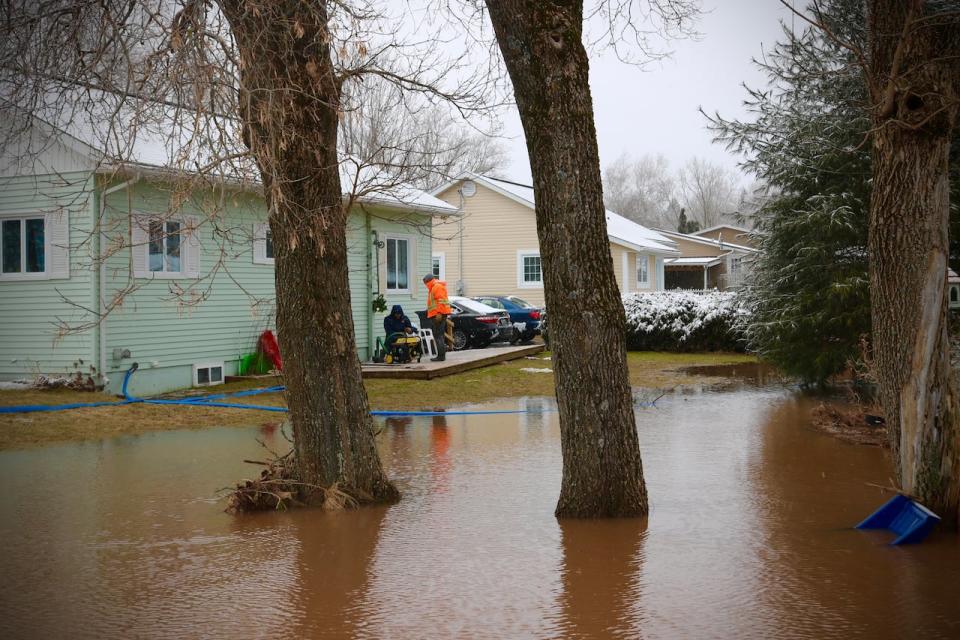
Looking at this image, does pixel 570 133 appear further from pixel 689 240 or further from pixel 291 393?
pixel 689 240

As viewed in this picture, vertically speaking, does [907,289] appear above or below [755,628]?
above

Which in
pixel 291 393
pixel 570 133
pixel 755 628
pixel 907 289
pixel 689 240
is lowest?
pixel 755 628

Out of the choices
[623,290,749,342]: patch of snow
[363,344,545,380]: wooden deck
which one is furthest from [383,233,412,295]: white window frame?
[623,290,749,342]: patch of snow

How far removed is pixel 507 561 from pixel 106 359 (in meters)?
10.7

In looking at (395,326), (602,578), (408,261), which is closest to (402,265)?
(408,261)

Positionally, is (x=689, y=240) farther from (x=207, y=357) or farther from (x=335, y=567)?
(x=335, y=567)

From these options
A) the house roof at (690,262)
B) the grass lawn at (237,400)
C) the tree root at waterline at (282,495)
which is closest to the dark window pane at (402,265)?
the grass lawn at (237,400)

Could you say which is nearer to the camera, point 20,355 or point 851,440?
point 851,440

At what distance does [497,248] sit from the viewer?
3638cm

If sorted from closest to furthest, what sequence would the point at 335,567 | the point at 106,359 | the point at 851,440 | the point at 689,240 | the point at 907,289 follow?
the point at 335,567
the point at 907,289
the point at 851,440
the point at 106,359
the point at 689,240

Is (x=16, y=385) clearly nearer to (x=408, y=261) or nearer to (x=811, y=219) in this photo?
(x=408, y=261)

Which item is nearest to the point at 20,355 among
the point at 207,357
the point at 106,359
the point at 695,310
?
the point at 106,359

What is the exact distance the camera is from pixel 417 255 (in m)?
24.3

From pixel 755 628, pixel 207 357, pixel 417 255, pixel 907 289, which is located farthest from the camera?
pixel 417 255
